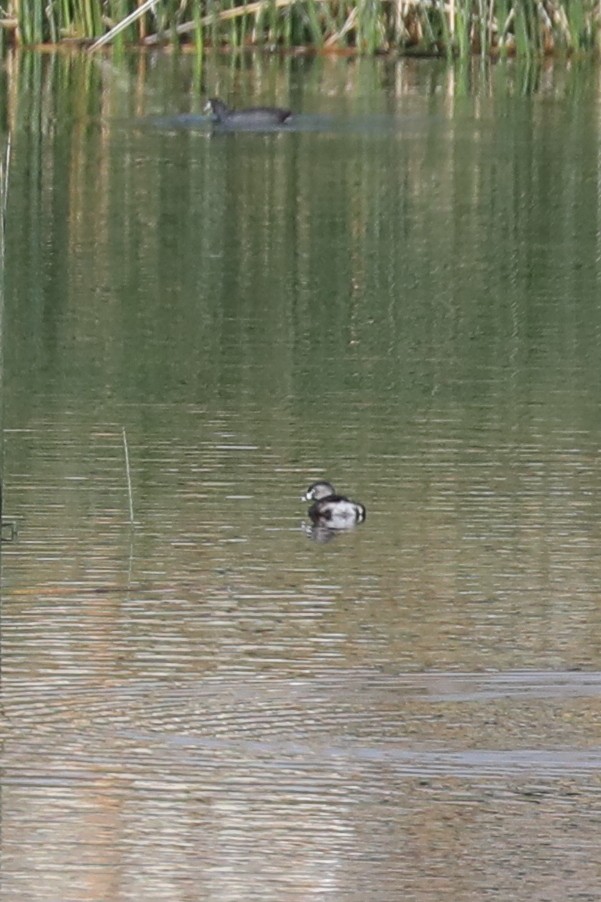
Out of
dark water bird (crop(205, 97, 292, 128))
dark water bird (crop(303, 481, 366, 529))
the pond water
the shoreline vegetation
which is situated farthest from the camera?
the shoreline vegetation

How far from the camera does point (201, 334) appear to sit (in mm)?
9438

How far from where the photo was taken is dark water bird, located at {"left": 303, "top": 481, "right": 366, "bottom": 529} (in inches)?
253

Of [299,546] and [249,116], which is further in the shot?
[249,116]

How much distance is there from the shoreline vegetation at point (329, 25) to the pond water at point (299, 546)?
31.1 feet

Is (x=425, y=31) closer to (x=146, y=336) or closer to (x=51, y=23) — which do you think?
(x=51, y=23)

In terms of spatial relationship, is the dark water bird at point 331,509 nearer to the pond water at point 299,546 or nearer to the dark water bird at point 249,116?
the pond water at point 299,546

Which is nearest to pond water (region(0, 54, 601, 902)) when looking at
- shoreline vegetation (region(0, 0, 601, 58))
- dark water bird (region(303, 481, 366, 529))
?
dark water bird (region(303, 481, 366, 529))

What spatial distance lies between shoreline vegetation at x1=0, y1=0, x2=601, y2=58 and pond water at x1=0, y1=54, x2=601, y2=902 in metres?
9.47

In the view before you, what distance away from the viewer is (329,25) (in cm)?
2425

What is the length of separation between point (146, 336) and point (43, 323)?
478 mm

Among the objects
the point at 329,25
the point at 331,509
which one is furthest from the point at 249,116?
the point at 331,509

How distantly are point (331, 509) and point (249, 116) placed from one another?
11.0m

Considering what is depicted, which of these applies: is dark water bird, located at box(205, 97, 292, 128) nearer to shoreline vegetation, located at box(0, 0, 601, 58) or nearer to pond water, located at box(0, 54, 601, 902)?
pond water, located at box(0, 54, 601, 902)

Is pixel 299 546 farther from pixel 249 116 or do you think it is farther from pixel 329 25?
pixel 329 25
